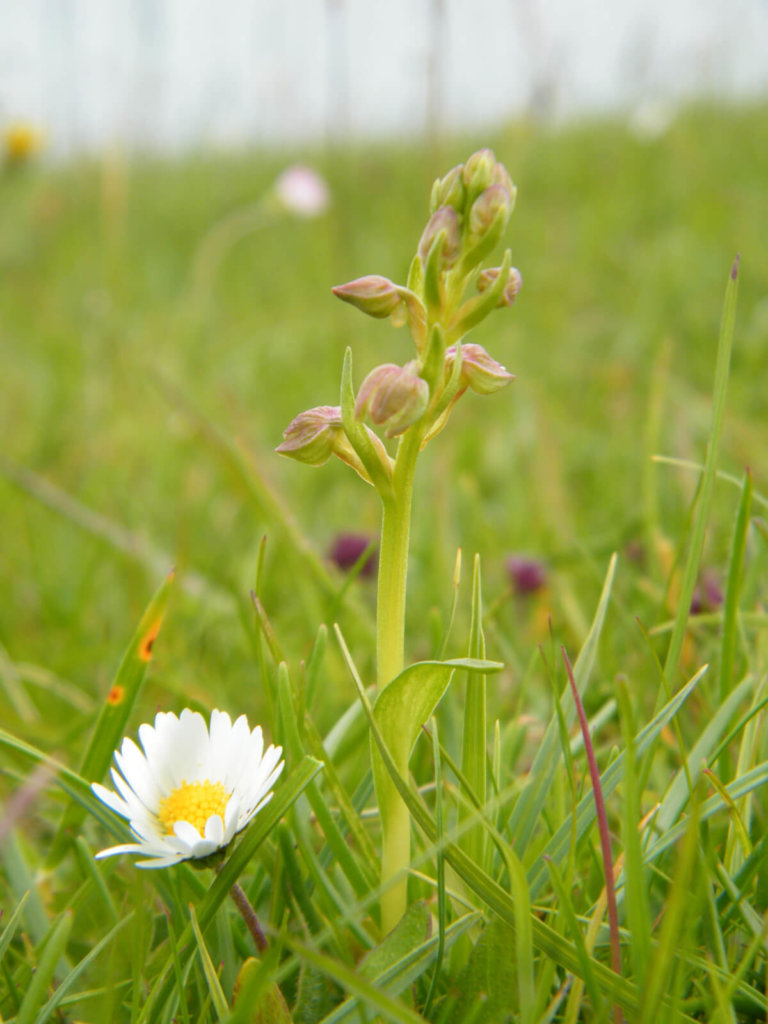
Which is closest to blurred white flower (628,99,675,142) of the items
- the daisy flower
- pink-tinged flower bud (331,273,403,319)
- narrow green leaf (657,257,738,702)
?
narrow green leaf (657,257,738,702)

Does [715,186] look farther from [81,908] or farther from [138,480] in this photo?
[81,908]

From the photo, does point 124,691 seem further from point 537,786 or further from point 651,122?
point 651,122

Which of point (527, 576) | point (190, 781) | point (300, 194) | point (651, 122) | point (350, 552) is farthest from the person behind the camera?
point (651, 122)

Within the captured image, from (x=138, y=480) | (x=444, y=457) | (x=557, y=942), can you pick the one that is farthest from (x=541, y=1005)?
(x=138, y=480)

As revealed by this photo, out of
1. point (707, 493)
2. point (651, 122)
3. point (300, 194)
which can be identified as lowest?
point (707, 493)

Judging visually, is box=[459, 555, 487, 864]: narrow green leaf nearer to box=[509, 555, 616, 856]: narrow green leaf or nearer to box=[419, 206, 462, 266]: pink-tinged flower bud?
box=[509, 555, 616, 856]: narrow green leaf

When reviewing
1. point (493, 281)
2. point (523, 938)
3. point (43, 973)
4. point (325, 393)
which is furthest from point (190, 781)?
point (325, 393)
